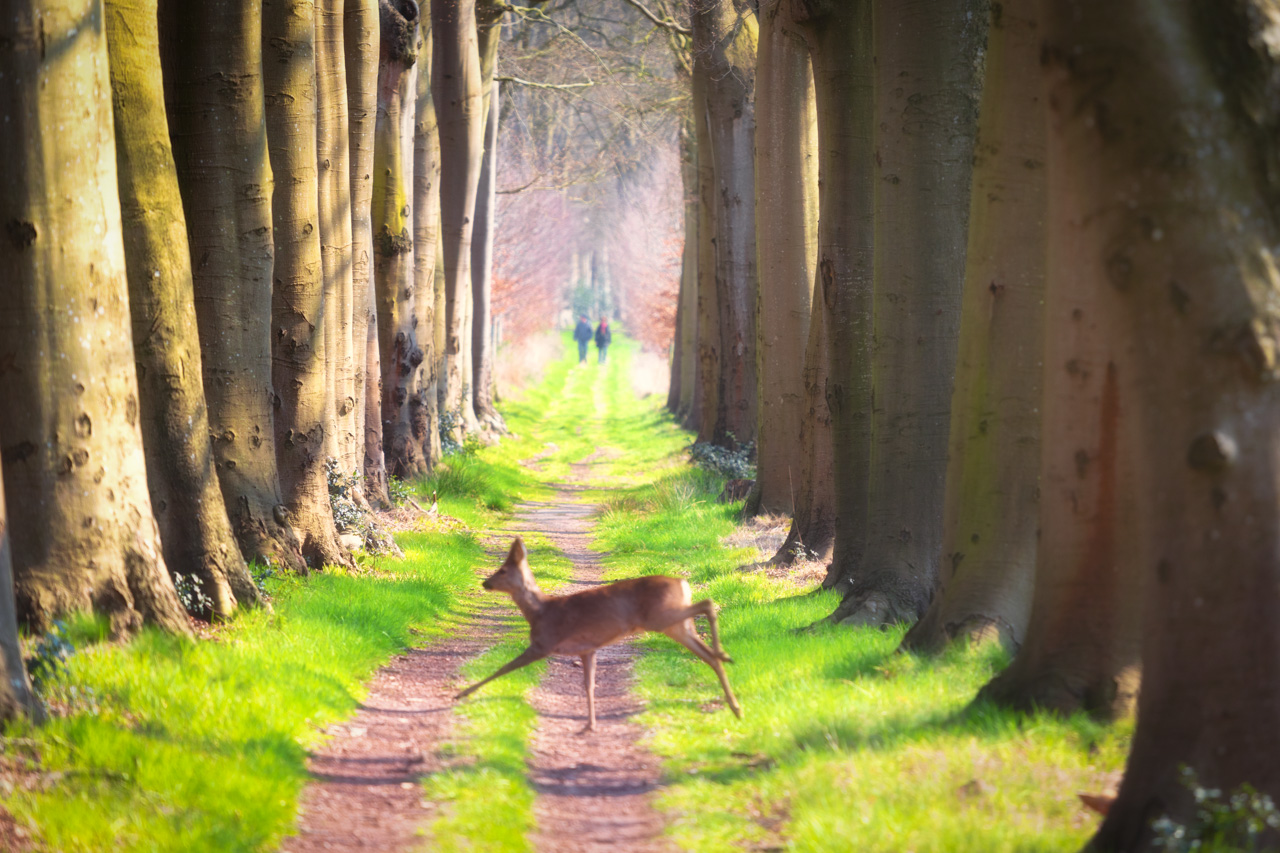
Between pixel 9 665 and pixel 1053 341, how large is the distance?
14.8 feet

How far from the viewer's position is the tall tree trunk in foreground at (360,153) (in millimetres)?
11797

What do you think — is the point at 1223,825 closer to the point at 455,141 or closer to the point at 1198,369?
the point at 1198,369

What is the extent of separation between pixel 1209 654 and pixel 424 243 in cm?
1349

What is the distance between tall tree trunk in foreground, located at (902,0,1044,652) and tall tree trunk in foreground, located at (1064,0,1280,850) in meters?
2.05

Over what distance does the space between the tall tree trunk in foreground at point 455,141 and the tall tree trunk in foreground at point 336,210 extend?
6860mm

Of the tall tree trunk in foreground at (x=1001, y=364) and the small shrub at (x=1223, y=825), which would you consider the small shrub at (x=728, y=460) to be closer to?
the tall tree trunk in foreground at (x=1001, y=364)

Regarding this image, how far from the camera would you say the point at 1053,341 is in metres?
4.98

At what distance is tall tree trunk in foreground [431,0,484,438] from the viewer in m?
18.2

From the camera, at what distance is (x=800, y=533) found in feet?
35.9

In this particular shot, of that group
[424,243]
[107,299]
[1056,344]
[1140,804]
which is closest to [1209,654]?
[1140,804]

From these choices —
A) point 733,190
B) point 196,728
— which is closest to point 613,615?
point 196,728

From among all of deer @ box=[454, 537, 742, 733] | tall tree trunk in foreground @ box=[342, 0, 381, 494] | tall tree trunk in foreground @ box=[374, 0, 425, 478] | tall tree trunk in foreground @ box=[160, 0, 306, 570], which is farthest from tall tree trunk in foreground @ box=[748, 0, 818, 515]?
deer @ box=[454, 537, 742, 733]

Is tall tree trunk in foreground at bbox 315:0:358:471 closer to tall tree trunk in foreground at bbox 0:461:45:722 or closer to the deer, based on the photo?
the deer

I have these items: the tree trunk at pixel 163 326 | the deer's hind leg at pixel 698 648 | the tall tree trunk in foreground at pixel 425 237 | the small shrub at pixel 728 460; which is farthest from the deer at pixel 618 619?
the small shrub at pixel 728 460
